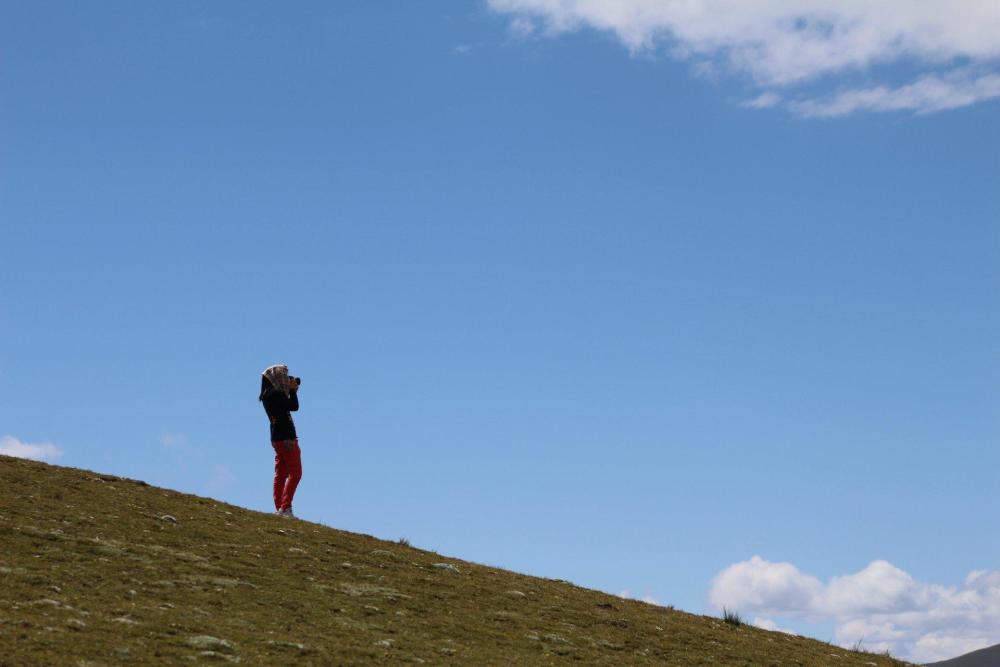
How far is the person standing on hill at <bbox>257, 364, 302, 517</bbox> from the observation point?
84.8ft

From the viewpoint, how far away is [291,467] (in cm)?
2589

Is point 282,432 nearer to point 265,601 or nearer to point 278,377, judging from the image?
point 278,377

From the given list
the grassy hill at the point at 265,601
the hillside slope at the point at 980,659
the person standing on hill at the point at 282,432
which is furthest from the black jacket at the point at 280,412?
the hillside slope at the point at 980,659

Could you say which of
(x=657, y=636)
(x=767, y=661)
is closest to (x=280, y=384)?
(x=657, y=636)

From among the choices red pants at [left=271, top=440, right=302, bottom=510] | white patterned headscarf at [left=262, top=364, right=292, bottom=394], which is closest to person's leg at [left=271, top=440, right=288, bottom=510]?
red pants at [left=271, top=440, right=302, bottom=510]

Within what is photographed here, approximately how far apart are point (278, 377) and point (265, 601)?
10.9 meters

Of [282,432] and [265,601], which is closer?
[265,601]

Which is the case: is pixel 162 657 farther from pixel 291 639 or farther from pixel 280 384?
pixel 280 384

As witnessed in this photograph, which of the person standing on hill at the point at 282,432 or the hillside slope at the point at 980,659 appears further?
the hillside slope at the point at 980,659

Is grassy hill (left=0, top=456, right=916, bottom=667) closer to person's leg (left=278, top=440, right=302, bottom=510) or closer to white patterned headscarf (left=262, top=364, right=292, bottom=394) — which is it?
person's leg (left=278, top=440, right=302, bottom=510)

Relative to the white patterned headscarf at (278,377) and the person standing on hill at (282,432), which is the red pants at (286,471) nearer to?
the person standing on hill at (282,432)

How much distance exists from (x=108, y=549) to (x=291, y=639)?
494cm

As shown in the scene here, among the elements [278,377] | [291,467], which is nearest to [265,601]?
[291,467]

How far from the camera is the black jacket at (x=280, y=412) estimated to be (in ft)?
85.1
